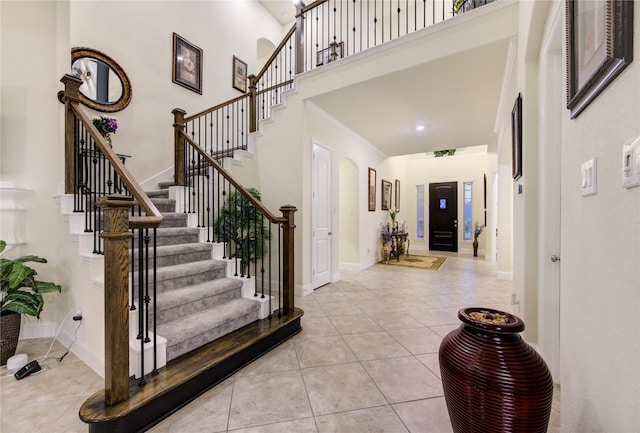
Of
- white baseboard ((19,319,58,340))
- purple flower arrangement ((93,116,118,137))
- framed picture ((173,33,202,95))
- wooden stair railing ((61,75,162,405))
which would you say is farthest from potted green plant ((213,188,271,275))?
framed picture ((173,33,202,95))

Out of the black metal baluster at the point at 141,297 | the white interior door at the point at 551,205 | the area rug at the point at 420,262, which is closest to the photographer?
the black metal baluster at the point at 141,297

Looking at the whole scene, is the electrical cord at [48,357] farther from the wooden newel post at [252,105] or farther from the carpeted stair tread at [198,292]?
the wooden newel post at [252,105]

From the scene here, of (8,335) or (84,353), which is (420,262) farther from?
(8,335)

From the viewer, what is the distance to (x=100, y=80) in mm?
3693

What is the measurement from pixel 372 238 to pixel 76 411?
549cm

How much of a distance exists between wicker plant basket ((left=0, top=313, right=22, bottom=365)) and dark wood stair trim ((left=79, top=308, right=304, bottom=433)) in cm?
139

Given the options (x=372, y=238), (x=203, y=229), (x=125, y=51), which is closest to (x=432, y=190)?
(x=372, y=238)

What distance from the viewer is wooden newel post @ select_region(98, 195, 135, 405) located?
1.52 meters

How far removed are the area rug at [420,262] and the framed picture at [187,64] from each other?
5.41 meters

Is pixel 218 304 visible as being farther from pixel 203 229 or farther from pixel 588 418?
pixel 588 418

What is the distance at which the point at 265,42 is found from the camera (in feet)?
22.1

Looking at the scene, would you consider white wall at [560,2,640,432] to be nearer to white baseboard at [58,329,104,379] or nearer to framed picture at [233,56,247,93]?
white baseboard at [58,329,104,379]

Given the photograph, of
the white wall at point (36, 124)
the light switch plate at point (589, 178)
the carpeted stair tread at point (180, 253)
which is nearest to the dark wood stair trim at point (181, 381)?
the carpeted stair tread at point (180, 253)

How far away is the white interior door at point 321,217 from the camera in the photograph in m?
4.25
